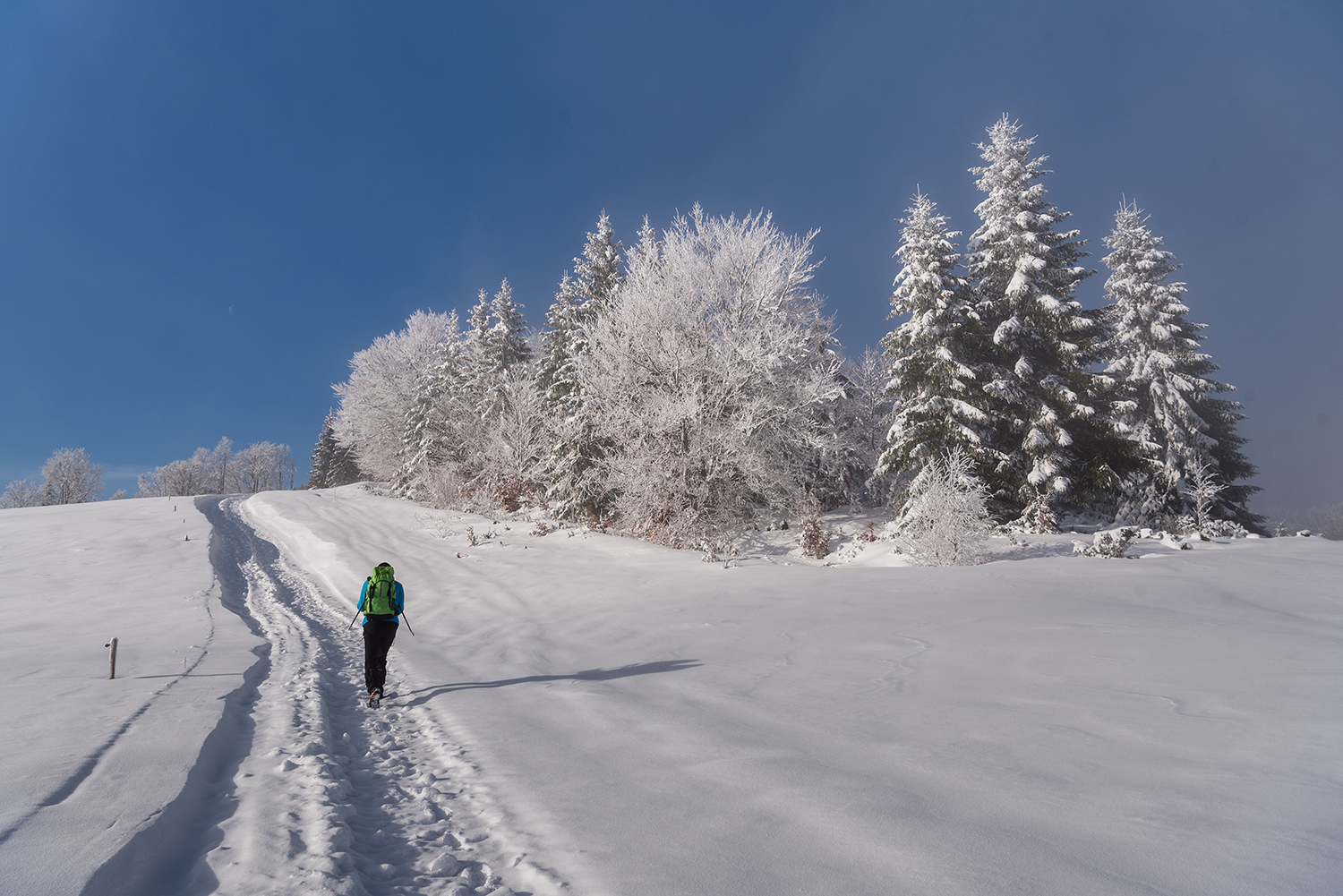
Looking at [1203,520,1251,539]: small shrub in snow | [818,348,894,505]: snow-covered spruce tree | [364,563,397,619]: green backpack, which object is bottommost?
[364,563,397,619]: green backpack

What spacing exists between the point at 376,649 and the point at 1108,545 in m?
13.1

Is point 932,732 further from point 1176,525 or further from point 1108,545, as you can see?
point 1176,525

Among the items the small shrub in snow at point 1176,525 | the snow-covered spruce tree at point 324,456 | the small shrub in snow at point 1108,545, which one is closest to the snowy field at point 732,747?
the small shrub in snow at point 1108,545

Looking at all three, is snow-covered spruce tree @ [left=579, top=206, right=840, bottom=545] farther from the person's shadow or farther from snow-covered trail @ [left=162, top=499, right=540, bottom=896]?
snow-covered trail @ [left=162, top=499, right=540, bottom=896]

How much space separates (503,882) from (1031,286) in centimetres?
2092

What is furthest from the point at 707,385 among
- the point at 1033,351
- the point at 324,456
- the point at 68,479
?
the point at 68,479

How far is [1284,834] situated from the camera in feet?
8.41

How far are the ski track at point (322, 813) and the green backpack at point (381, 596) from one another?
3.09 ft

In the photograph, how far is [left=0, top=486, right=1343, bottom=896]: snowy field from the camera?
2.66m

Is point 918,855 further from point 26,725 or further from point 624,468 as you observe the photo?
point 624,468

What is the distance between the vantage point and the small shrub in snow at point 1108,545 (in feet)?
37.3

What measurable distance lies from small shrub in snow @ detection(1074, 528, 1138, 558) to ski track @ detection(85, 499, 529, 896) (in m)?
12.5

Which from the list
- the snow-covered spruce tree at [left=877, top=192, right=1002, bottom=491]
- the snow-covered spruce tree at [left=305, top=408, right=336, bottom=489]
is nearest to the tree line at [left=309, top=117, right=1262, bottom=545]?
the snow-covered spruce tree at [left=877, top=192, right=1002, bottom=491]

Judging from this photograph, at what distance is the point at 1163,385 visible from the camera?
21000mm
